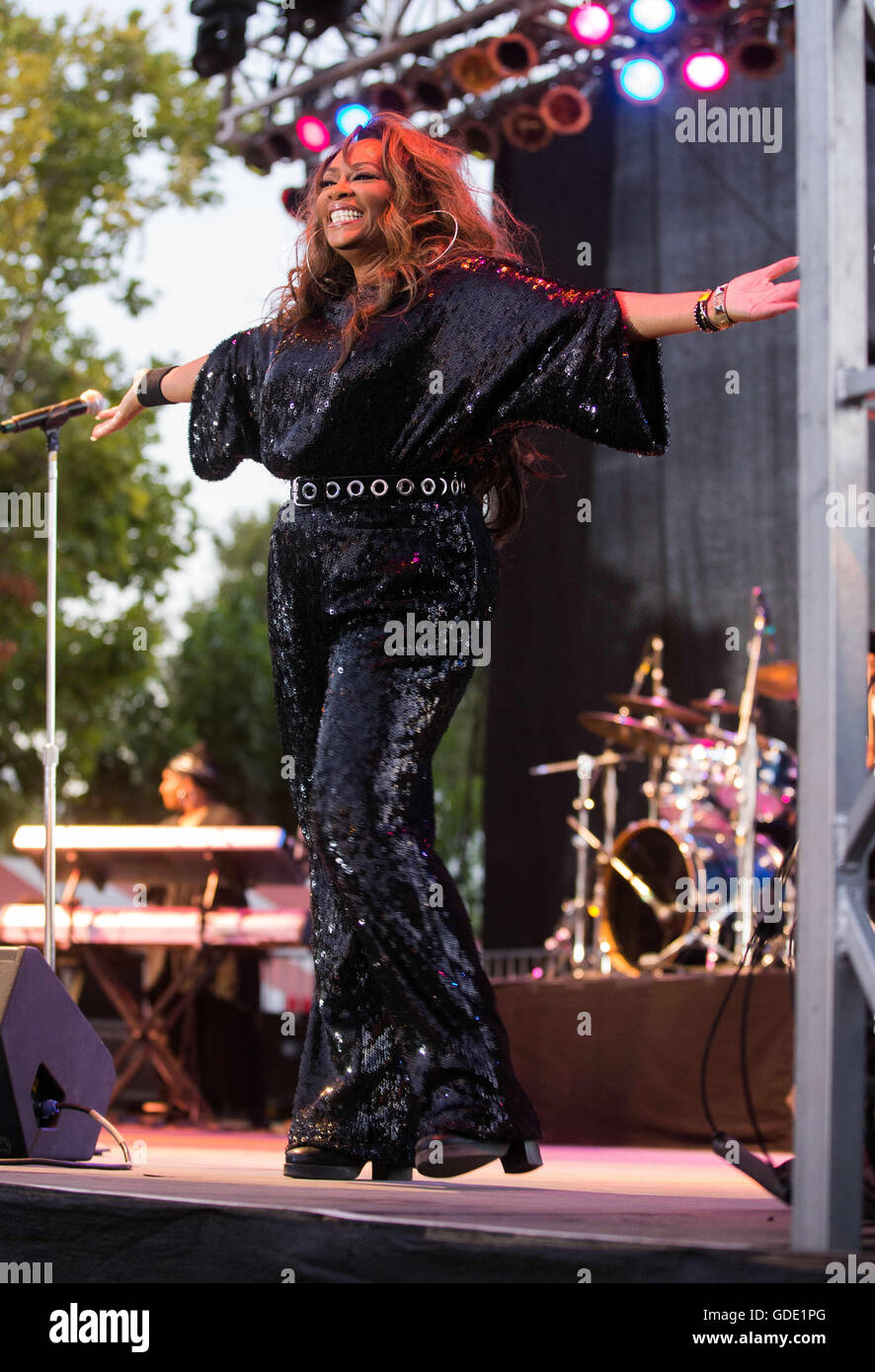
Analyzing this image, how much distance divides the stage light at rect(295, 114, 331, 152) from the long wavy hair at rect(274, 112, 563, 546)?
5584mm

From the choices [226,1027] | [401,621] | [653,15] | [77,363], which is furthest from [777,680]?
[77,363]

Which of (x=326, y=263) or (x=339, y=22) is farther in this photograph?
(x=339, y=22)

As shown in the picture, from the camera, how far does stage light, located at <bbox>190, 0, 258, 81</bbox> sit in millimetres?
8172

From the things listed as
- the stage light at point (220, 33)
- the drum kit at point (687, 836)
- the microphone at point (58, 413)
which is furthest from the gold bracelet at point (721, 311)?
the stage light at point (220, 33)

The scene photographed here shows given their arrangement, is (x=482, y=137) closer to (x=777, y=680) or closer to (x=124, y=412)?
(x=777, y=680)

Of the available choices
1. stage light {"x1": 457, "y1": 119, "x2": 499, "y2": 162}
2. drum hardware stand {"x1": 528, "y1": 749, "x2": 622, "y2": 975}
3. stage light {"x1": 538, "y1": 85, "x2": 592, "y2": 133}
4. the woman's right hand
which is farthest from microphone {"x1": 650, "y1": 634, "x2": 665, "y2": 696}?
the woman's right hand

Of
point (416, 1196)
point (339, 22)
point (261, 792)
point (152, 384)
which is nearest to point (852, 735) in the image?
point (416, 1196)

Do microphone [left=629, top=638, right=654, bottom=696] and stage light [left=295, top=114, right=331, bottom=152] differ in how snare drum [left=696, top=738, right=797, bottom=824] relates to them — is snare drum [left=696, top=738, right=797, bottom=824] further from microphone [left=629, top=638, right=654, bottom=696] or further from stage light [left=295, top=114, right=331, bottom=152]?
stage light [left=295, top=114, right=331, bottom=152]

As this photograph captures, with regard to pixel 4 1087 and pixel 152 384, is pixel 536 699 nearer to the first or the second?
pixel 152 384

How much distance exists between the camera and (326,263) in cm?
287

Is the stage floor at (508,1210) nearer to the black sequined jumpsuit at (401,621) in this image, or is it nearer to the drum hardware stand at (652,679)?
the black sequined jumpsuit at (401,621)

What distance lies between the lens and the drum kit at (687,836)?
22.2ft

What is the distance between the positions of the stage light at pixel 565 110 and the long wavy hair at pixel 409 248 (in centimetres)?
492

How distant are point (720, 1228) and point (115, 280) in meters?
15.5
